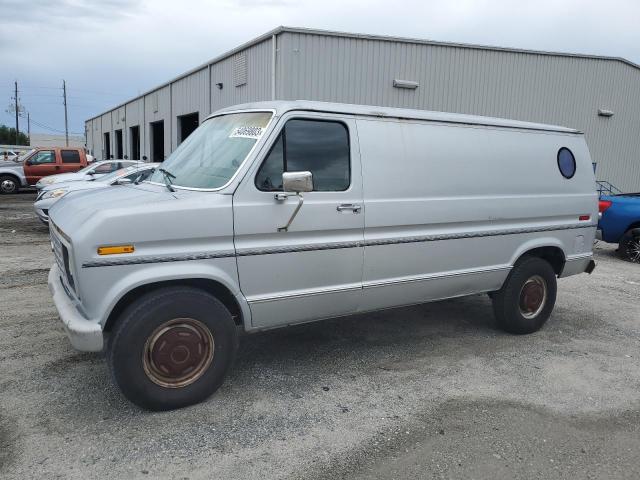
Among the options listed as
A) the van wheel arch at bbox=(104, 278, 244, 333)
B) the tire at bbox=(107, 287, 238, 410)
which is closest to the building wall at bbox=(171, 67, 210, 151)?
Answer: the van wheel arch at bbox=(104, 278, 244, 333)

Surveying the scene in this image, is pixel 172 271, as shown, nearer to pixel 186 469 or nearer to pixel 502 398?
pixel 186 469

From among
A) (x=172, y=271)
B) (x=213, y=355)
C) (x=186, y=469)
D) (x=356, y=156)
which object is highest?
(x=356, y=156)

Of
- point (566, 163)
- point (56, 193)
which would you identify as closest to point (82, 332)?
point (566, 163)

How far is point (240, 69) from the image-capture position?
17641 millimetres

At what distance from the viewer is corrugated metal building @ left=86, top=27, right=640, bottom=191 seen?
15.1 meters

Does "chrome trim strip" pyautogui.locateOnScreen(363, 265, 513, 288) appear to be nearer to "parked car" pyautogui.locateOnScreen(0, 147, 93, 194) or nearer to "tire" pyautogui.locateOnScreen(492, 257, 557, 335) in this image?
"tire" pyautogui.locateOnScreen(492, 257, 557, 335)

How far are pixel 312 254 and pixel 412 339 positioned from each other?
187 centimetres

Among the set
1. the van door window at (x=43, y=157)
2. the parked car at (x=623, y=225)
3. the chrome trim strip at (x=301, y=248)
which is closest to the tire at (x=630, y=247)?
the parked car at (x=623, y=225)

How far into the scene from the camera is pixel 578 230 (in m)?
5.86

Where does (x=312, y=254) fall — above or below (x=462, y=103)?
below

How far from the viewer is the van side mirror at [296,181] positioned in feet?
11.9

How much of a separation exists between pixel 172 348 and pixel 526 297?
373cm

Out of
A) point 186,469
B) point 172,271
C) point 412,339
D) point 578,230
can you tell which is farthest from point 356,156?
point 578,230

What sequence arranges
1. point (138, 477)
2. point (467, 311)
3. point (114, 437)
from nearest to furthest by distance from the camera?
point (138, 477) < point (114, 437) < point (467, 311)
